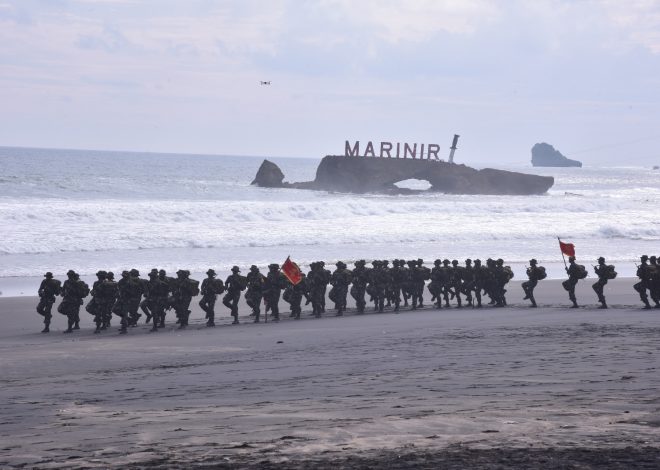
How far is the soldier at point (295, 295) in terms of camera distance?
21.2m

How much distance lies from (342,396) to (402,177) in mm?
77870

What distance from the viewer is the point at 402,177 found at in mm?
87625

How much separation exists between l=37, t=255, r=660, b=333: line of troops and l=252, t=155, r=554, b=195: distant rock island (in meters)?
60.6

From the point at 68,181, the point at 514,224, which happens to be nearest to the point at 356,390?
the point at 514,224

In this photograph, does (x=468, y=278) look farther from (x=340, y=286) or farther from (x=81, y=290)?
(x=81, y=290)

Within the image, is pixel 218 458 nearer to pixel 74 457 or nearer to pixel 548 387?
pixel 74 457

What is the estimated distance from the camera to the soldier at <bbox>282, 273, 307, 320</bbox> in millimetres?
21203

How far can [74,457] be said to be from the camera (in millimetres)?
7582

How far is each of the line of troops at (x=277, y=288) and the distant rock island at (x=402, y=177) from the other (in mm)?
60569

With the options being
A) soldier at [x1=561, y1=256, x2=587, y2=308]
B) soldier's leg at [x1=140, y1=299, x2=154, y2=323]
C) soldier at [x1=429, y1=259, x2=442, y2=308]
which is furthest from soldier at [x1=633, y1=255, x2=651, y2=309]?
soldier's leg at [x1=140, y1=299, x2=154, y2=323]

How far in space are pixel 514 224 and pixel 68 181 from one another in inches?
1857

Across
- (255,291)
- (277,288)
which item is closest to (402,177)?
(277,288)

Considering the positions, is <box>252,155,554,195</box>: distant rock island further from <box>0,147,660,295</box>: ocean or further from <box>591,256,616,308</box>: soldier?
<box>591,256,616,308</box>: soldier

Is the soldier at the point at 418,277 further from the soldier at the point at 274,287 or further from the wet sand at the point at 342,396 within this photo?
the wet sand at the point at 342,396
